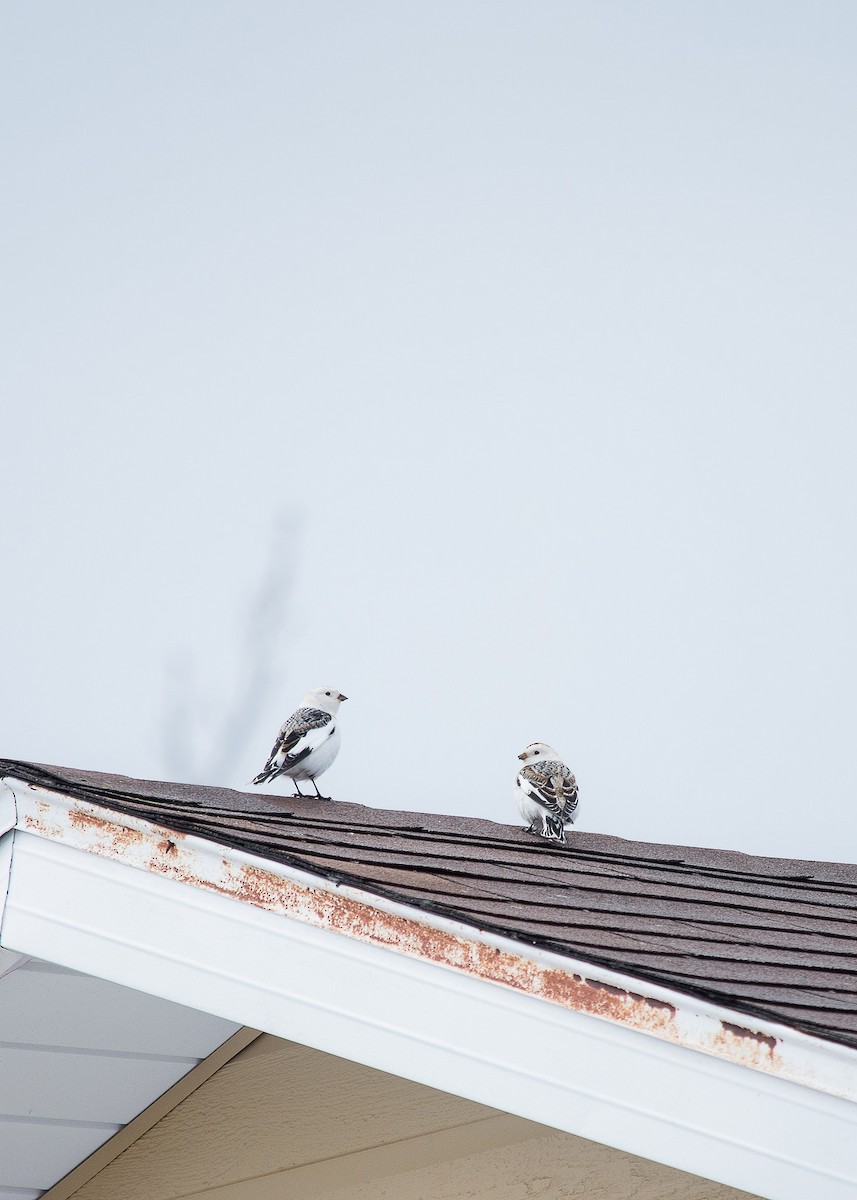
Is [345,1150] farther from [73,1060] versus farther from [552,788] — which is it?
[552,788]

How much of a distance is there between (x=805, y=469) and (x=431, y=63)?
364 inches

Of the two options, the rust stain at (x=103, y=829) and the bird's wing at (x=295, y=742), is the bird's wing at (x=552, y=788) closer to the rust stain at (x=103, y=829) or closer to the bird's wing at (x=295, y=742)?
the bird's wing at (x=295, y=742)

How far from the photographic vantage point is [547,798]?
13.7ft

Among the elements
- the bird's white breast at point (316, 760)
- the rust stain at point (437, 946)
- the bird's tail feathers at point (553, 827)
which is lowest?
the rust stain at point (437, 946)

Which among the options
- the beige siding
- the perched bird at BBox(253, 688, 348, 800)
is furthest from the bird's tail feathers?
the beige siding

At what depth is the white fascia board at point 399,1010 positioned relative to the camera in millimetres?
1861

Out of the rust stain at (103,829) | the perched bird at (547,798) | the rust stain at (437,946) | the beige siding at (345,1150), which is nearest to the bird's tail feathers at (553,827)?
the perched bird at (547,798)

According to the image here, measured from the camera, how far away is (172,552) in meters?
19.5

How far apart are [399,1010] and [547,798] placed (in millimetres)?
2272

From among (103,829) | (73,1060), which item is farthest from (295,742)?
(103,829)

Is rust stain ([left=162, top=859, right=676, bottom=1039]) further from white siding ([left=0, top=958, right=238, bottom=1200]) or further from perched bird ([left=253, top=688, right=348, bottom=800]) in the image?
perched bird ([left=253, top=688, right=348, bottom=800])

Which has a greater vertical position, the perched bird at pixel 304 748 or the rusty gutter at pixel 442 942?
the perched bird at pixel 304 748

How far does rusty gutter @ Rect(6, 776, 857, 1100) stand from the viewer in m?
1.87

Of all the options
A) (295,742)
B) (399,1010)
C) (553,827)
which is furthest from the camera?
(295,742)
